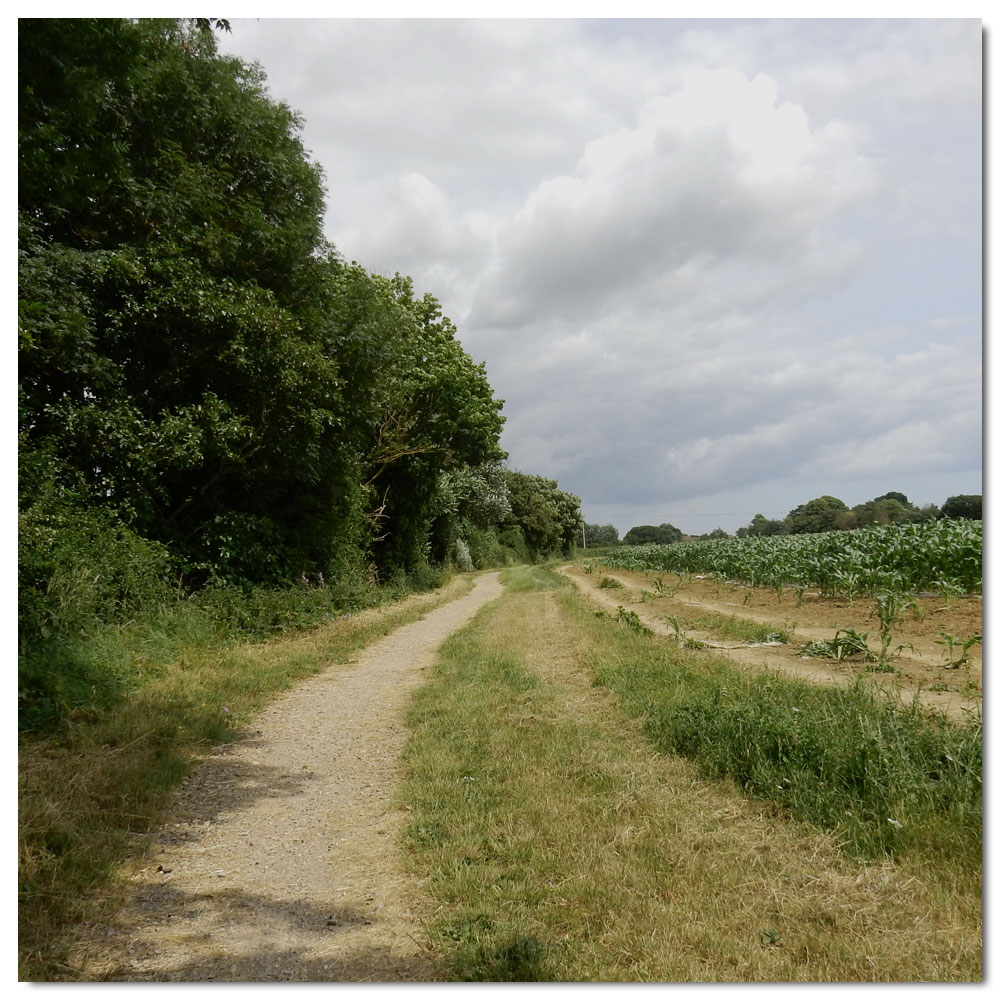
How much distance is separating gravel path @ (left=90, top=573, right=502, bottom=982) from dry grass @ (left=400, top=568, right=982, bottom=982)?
0.83ft

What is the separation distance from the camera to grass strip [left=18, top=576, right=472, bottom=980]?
325 cm

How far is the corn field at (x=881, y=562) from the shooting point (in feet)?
44.0

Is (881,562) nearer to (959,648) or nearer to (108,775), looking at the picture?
(959,648)

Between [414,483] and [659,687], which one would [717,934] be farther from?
[414,483]

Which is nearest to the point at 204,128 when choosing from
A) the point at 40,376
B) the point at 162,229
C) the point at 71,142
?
the point at 162,229

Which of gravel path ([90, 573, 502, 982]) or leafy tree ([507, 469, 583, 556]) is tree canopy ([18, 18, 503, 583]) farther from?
leafy tree ([507, 469, 583, 556])

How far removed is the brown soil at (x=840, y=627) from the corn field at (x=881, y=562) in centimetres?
44

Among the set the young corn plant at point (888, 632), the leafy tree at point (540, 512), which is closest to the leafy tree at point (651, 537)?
the leafy tree at point (540, 512)

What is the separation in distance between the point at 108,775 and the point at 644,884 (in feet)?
12.5

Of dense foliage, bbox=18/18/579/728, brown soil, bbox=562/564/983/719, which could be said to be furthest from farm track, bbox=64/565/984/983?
dense foliage, bbox=18/18/579/728

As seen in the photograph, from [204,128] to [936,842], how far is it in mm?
13536

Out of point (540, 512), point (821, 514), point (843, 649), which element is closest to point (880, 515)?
point (821, 514)

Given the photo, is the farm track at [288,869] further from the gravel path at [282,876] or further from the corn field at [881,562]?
the corn field at [881,562]

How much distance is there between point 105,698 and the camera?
632 cm
